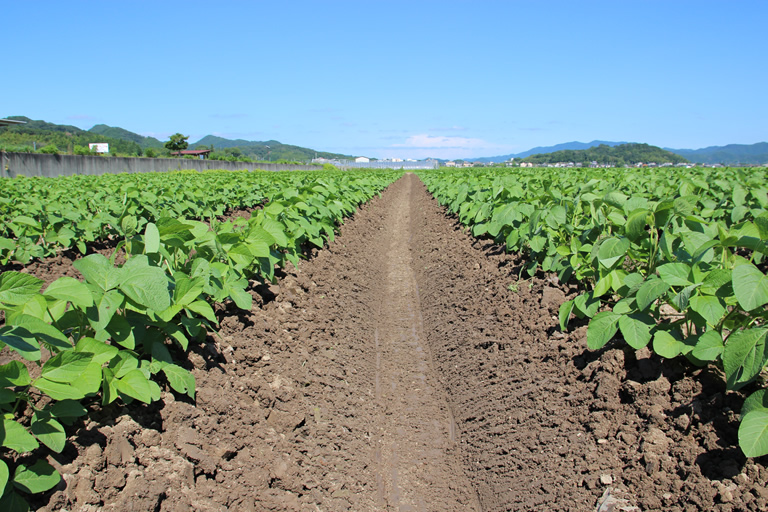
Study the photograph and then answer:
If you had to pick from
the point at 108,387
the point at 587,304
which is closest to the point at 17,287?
the point at 108,387

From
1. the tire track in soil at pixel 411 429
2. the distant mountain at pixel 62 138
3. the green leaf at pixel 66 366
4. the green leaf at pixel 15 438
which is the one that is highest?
the distant mountain at pixel 62 138

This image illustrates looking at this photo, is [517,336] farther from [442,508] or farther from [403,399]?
[442,508]

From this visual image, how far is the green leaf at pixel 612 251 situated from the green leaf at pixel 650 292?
0.58 m

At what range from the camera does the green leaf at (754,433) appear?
1.89m

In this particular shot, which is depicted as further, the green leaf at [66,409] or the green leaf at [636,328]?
the green leaf at [636,328]

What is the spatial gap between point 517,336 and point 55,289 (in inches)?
142

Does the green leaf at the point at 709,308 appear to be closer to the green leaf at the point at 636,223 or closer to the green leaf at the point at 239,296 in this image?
the green leaf at the point at 636,223

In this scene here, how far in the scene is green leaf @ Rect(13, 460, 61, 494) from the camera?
1.74m

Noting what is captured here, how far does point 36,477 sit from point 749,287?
3.06 metres

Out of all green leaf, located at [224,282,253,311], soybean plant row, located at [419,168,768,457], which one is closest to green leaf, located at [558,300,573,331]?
soybean plant row, located at [419,168,768,457]

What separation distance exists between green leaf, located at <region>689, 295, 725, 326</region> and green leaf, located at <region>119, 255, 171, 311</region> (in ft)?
8.53

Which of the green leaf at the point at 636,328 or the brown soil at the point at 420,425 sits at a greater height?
the green leaf at the point at 636,328

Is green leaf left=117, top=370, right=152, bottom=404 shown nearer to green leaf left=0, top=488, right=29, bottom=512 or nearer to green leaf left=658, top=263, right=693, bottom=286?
green leaf left=0, top=488, right=29, bottom=512

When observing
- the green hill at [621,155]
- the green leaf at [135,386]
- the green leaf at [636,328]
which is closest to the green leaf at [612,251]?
the green leaf at [636,328]
